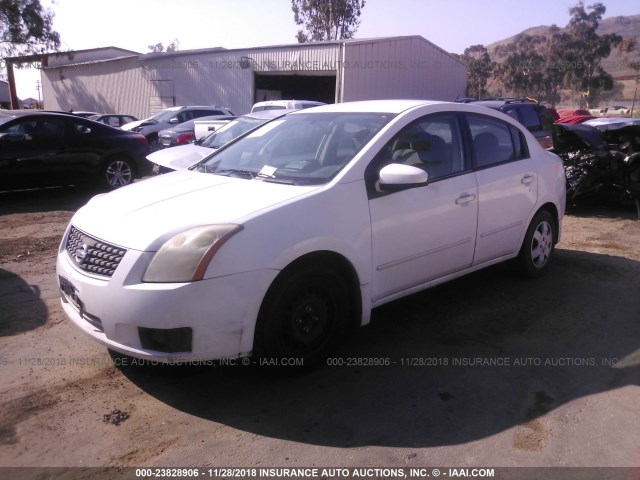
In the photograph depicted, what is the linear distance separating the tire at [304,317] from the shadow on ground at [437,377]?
0.21 m

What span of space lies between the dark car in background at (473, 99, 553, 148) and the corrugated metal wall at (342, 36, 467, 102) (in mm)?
11935

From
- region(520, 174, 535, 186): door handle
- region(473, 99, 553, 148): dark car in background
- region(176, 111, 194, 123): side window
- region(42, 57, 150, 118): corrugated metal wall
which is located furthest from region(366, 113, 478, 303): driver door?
region(42, 57, 150, 118): corrugated metal wall

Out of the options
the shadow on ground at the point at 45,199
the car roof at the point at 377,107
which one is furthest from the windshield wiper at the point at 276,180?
the shadow on ground at the point at 45,199

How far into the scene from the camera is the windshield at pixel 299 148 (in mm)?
3830

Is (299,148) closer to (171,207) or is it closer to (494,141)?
(171,207)

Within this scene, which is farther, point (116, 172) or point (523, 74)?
point (523, 74)

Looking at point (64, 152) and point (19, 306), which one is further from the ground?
point (64, 152)

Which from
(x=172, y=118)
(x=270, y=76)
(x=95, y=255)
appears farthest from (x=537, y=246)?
(x=270, y=76)

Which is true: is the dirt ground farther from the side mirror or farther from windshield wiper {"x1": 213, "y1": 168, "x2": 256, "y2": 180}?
windshield wiper {"x1": 213, "y1": 168, "x2": 256, "y2": 180}

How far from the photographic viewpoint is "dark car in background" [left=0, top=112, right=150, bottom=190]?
873 centimetres

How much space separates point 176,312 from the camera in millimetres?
2939

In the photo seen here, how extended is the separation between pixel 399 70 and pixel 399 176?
22.7 meters

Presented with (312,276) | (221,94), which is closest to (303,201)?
(312,276)

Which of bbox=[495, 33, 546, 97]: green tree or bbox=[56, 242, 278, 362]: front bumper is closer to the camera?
bbox=[56, 242, 278, 362]: front bumper
